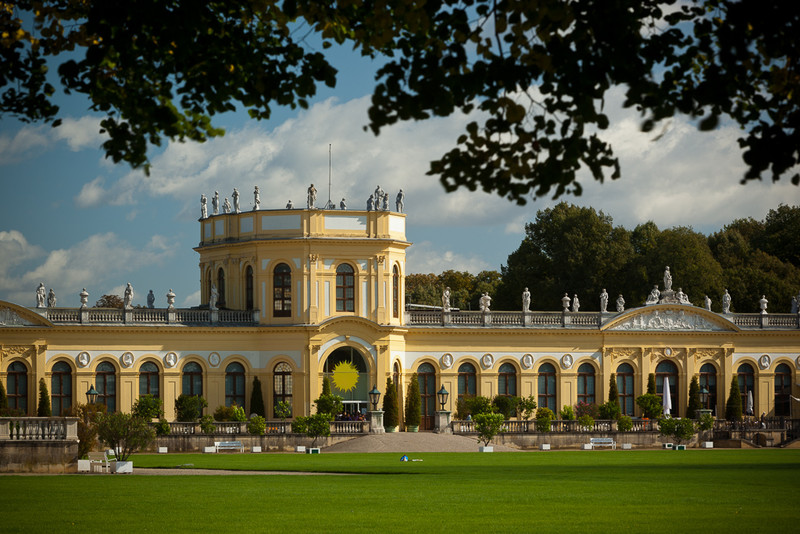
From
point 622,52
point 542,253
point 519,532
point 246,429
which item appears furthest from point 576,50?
point 542,253

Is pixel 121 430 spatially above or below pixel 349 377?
below

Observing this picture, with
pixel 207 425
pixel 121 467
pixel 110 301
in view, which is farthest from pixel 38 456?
pixel 110 301

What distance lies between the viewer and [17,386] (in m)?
54.9

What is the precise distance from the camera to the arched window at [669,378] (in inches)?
2502

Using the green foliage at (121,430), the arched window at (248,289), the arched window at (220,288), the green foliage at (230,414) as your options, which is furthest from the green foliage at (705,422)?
the green foliage at (121,430)

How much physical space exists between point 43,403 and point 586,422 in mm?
21629

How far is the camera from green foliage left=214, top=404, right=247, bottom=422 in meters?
52.8

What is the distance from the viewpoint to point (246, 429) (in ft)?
170

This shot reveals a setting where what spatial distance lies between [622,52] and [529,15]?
885 millimetres

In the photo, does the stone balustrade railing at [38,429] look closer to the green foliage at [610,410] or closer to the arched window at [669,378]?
the green foliage at [610,410]

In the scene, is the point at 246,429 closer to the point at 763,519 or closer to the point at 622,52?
the point at 763,519

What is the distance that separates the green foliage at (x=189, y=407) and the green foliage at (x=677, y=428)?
18433mm

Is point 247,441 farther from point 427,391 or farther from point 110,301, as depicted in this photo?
point 110,301

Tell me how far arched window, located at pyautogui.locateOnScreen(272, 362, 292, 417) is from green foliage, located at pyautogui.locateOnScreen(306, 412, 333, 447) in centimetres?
657
